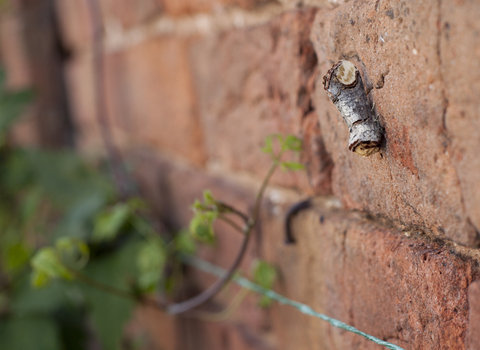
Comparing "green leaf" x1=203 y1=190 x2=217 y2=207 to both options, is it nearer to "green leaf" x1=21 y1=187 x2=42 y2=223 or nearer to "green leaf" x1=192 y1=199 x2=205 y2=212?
"green leaf" x1=192 y1=199 x2=205 y2=212

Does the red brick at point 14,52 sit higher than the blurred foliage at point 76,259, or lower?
higher

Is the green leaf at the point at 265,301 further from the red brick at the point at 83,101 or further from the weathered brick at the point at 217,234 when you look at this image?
the red brick at the point at 83,101

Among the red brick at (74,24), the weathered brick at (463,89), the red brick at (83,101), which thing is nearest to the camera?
the weathered brick at (463,89)

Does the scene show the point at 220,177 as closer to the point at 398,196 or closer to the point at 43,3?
the point at 398,196

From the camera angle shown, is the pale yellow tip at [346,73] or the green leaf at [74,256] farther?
the green leaf at [74,256]

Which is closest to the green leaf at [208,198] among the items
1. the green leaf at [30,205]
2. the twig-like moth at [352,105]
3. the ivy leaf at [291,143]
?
the ivy leaf at [291,143]

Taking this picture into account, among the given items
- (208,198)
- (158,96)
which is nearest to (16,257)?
(158,96)

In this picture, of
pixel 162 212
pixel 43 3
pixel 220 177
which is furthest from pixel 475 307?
pixel 43 3
